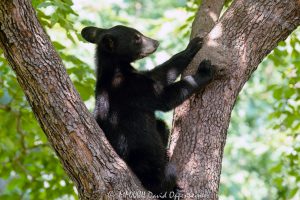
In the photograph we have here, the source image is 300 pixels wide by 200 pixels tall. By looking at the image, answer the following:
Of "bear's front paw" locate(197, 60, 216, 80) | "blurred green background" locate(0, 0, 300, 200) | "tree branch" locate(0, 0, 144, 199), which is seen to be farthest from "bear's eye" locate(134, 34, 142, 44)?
"tree branch" locate(0, 0, 144, 199)

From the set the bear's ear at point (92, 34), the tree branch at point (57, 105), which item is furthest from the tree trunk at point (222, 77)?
the bear's ear at point (92, 34)

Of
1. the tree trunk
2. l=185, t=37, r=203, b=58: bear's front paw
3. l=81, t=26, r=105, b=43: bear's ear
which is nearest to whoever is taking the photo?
the tree trunk

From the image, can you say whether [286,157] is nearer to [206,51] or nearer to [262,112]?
[206,51]

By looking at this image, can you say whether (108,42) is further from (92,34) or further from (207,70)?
(207,70)

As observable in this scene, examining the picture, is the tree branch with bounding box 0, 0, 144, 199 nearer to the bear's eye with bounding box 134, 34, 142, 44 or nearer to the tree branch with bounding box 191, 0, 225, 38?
the tree branch with bounding box 191, 0, 225, 38

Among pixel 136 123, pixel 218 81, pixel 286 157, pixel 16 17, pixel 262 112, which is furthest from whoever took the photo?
pixel 262 112

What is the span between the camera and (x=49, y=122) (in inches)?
139

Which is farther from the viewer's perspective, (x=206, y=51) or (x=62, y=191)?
(x=62, y=191)

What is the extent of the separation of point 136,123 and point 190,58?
885 millimetres

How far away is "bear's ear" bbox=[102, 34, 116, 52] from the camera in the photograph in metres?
5.73

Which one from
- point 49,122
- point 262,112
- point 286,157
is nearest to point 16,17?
point 49,122

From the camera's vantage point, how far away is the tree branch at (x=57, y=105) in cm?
340

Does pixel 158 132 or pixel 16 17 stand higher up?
pixel 158 132

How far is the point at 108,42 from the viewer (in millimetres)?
5762
